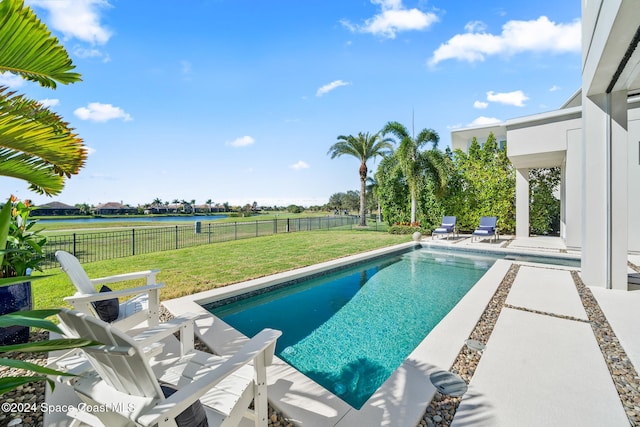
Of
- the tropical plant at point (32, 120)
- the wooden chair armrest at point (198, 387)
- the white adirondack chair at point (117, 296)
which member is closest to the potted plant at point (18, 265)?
the white adirondack chair at point (117, 296)

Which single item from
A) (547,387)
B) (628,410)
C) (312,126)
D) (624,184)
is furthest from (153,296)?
(312,126)

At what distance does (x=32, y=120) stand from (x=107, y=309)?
6.60 ft

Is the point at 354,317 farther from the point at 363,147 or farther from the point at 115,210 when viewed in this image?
the point at 115,210

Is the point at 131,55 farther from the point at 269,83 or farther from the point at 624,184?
the point at 624,184

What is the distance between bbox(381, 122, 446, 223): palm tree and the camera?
1535 centimetres

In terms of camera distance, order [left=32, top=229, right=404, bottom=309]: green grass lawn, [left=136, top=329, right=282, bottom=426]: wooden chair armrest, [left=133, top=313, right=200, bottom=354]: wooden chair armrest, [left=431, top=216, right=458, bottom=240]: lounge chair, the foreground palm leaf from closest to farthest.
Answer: [left=136, top=329, right=282, bottom=426]: wooden chair armrest < [left=133, top=313, right=200, bottom=354]: wooden chair armrest < the foreground palm leaf < [left=32, top=229, right=404, bottom=309]: green grass lawn < [left=431, top=216, right=458, bottom=240]: lounge chair

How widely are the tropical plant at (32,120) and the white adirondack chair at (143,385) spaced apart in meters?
0.34

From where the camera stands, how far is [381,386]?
2566 mm

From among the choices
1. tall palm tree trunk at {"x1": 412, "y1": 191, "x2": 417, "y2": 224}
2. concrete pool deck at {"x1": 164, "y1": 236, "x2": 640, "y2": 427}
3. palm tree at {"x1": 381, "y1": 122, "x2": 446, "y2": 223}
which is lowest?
concrete pool deck at {"x1": 164, "y1": 236, "x2": 640, "y2": 427}

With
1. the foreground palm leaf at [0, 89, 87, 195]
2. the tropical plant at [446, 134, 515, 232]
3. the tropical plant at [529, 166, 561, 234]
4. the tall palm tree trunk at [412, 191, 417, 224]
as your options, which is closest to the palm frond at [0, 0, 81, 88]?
the foreground palm leaf at [0, 89, 87, 195]

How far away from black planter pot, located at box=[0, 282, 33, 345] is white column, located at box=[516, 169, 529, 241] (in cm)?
1595

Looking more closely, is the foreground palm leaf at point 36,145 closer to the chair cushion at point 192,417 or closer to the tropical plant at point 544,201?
the chair cushion at point 192,417

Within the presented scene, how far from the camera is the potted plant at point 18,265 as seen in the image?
124 inches

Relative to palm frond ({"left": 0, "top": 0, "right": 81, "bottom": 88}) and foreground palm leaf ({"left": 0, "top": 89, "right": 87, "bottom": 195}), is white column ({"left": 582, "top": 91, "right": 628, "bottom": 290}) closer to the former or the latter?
palm frond ({"left": 0, "top": 0, "right": 81, "bottom": 88})
